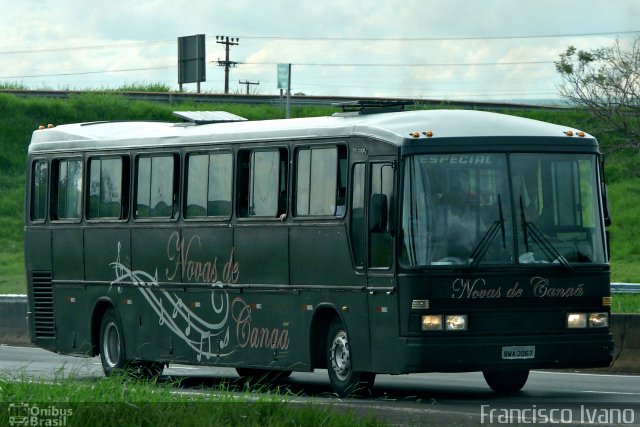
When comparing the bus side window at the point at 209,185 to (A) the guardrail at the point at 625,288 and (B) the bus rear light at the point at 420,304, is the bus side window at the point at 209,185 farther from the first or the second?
(A) the guardrail at the point at 625,288

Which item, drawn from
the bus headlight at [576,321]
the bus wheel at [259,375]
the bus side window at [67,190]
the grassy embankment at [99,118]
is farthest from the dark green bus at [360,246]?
the grassy embankment at [99,118]

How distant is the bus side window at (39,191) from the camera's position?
23.8m

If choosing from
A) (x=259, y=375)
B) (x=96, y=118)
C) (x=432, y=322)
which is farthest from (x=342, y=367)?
(x=96, y=118)

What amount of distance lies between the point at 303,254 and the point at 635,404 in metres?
4.28

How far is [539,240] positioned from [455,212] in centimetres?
97

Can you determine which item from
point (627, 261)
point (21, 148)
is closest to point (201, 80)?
point (21, 148)

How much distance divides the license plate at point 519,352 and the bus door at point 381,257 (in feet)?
3.72

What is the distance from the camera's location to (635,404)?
15883 millimetres

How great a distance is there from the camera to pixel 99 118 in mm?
56625

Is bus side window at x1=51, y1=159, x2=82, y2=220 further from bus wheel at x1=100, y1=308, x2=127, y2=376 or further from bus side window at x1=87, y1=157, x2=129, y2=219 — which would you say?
bus wheel at x1=100, y1=308, x2=127, y2=376

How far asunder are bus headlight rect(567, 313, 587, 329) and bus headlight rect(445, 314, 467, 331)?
1177 millimetres

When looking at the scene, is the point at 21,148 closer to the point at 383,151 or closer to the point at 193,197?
the point at 193,197

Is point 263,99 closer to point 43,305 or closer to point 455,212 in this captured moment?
point 43,305

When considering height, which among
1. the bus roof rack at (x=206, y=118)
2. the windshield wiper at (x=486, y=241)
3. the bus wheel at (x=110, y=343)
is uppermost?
the bus roof rack at (x=206, y=118)
